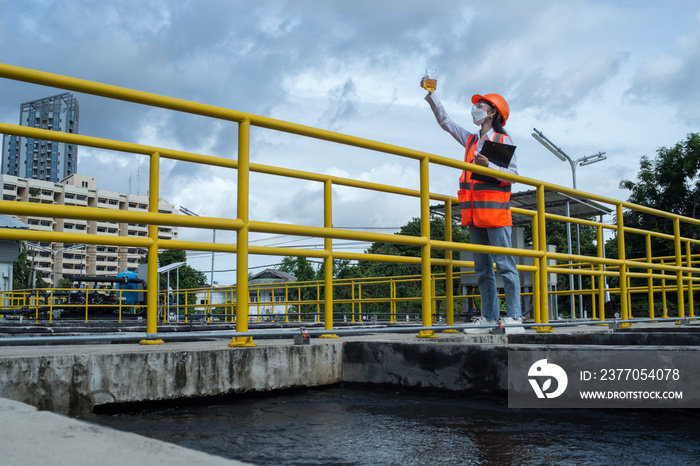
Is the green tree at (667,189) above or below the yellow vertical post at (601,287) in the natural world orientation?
above

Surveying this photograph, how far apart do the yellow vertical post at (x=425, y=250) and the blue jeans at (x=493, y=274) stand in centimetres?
118

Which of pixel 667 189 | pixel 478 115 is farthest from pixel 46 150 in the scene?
pixel 478 115

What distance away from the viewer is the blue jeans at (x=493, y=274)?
193 inches

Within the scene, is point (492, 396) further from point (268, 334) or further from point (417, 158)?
point (417, 158)

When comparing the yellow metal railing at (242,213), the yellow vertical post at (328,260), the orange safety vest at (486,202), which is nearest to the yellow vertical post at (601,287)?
the yellow metal railing at (242,213)

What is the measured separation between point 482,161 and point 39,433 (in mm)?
3982

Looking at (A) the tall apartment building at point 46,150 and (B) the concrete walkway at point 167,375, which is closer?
(B) the concrete walkway at point 167,375

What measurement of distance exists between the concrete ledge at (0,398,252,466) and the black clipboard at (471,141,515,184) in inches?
153

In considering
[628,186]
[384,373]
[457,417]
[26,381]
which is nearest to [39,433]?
[26,381]

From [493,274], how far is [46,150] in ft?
696

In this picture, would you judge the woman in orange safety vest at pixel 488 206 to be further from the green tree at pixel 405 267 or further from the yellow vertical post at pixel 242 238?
the green tree at pixel 405 267

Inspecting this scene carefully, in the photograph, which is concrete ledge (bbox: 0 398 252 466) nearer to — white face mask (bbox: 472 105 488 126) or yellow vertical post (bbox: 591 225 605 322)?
white face mask (bbox: 472 105 488 126)

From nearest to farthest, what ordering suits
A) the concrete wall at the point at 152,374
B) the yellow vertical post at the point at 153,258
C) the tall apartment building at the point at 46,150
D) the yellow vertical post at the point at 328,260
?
the concrete wall at the point at 152,374 → the yellow vertical post at the point at 153,258 → the yellow vertical post at the point at 328,260 → the tall apartment building at the point at 46,150

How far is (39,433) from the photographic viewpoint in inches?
51.0
